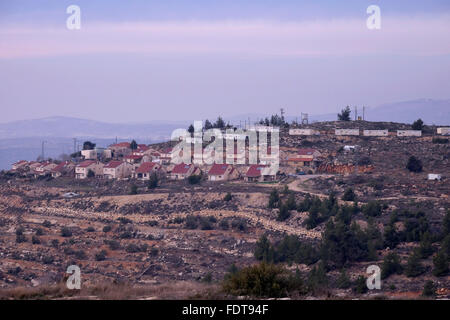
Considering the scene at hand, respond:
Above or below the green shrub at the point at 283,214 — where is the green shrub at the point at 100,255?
below

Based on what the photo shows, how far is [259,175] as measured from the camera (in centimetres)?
3606

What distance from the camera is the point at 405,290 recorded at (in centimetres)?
1588

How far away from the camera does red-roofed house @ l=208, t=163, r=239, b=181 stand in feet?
121

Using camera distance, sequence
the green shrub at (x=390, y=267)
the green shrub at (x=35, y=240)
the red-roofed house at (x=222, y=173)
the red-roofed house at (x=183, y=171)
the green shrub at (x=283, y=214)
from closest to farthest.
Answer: the green shrub at (x=390, y=267) < the green shrub at (x=35, y=240) < the green shrub at (x=283, y=214) < the red-roofed house at (x=222, y=173) < the red-roofed house at (x=183, y=171)

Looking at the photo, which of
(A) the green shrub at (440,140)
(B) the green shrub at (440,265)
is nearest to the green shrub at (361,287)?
(B) the green shrub at (440,265)

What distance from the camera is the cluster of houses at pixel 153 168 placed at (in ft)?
122

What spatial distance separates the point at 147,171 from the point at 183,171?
267cm

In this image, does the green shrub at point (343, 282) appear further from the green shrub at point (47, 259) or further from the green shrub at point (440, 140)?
the green shrub at point (440, 140)

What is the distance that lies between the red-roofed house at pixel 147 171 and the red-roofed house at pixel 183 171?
115 centimetres

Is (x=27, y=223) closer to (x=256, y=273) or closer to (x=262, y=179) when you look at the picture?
(x=262, y=179)
